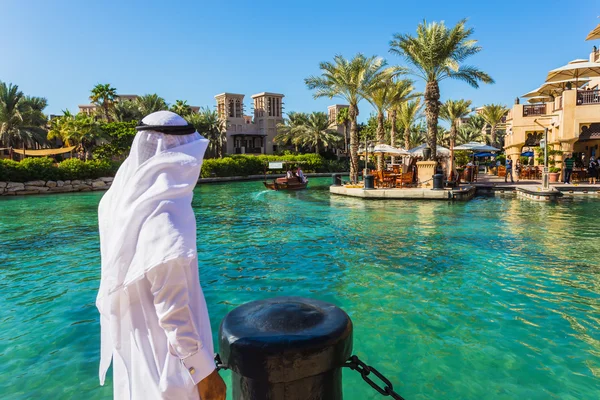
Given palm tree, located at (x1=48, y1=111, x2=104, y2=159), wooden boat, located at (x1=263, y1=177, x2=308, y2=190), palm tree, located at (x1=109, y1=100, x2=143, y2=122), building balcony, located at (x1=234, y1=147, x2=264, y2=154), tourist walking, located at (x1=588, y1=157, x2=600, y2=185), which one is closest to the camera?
tourist walking, located at (x1=588, y1=157, x2=600, y2=185)

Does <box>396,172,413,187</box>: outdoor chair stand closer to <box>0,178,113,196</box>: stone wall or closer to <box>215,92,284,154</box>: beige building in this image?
<box>0,178,113,196</box>: stone wall

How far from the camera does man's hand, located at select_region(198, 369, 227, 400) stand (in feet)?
5.59

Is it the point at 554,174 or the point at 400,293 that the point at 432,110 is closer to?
the point at 554,174

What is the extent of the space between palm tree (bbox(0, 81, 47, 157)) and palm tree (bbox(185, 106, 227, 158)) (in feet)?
50.3

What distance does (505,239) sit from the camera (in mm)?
9891

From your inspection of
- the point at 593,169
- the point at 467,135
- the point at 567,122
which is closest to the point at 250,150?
the point at 467,135

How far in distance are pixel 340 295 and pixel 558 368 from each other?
9.33 feet

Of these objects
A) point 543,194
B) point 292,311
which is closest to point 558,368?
point 292,311

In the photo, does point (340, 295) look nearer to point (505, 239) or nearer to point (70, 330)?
point (70, 330)

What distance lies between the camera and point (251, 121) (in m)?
64.6

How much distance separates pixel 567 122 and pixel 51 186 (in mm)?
32710

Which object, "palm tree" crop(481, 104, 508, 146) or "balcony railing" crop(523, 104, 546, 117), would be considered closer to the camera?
"balcony railing" crop(523, 104, 546, 117)

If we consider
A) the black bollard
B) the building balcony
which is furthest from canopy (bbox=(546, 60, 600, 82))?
the building balcony

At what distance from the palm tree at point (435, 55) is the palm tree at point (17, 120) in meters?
35.0
